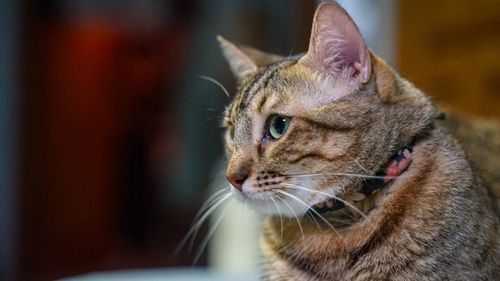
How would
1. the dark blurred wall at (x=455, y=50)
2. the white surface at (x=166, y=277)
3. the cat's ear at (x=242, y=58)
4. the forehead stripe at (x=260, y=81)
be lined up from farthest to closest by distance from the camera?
the dark blurred wall at (x=455, y=50) < the white surface at (x=166, y=277) < the cat's ear at (x=242, y=58) < the forehead stripe at (x=260, y=81)

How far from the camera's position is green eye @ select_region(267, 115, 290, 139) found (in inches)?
34.2

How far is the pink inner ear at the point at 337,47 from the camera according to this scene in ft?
2.69

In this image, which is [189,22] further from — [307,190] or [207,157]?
[307,190]

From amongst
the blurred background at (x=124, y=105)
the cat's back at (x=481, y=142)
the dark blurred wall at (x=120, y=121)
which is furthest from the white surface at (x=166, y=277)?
the dark blurred wall at (x=120, y=121)

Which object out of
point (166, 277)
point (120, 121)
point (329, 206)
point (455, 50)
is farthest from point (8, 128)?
point (329, 206)

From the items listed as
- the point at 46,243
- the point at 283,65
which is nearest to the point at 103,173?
the point at 46,243

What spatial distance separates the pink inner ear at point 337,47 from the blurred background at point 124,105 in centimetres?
126

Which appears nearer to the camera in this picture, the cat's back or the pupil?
the pupil

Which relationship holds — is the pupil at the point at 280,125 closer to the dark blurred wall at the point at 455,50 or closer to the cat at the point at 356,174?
the cat at the point at 356,174

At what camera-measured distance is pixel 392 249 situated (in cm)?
82

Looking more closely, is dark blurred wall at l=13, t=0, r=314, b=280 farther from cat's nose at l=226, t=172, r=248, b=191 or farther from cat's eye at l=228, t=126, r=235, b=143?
cat's nose at l=226, t=172, r=248, b=191

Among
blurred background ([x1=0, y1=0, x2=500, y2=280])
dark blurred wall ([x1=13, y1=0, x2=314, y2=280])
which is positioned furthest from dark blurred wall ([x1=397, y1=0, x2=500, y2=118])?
dark blurred wall ([x1=13, y1=0, x2=314, y2=280])

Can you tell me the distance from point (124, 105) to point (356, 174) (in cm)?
230

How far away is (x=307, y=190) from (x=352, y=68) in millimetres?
172
